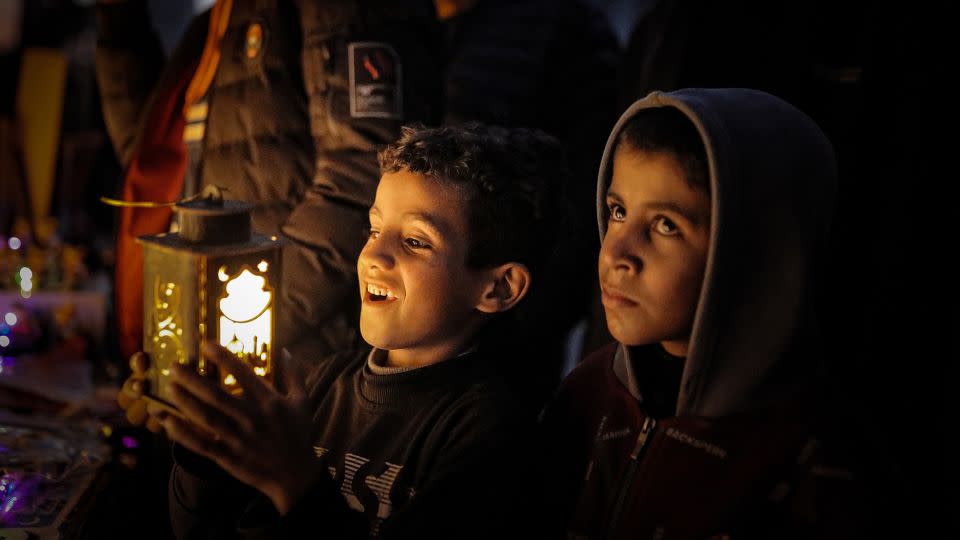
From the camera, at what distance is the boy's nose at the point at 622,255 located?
141 centimetres

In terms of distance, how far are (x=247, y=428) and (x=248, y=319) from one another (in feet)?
0.57

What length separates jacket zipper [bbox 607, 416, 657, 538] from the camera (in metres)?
1.48

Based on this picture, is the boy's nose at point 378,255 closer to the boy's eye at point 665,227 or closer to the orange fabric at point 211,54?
the boy's eye at point 665,227

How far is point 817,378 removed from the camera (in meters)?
1.43

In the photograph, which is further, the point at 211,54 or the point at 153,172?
the point at 153,172

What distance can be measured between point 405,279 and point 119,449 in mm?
986

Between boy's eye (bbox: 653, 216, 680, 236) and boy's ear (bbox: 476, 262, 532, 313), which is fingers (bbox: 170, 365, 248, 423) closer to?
boy's ear (bbox: 476, 262, 532, 313)

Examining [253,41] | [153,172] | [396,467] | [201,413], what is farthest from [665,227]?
[153,172]

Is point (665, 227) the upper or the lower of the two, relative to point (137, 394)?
upper

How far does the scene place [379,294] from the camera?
1.66 metres

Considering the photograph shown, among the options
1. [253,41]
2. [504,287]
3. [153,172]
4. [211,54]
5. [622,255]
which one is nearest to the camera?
[622,255]

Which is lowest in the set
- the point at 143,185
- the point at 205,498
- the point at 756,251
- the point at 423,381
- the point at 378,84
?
the point at 205,498

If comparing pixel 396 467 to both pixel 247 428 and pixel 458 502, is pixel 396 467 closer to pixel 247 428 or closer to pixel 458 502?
pixel 458 502

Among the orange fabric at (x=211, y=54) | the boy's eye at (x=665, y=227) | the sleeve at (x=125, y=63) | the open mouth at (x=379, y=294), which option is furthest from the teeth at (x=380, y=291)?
the sleeve at (x=125, y=63)
